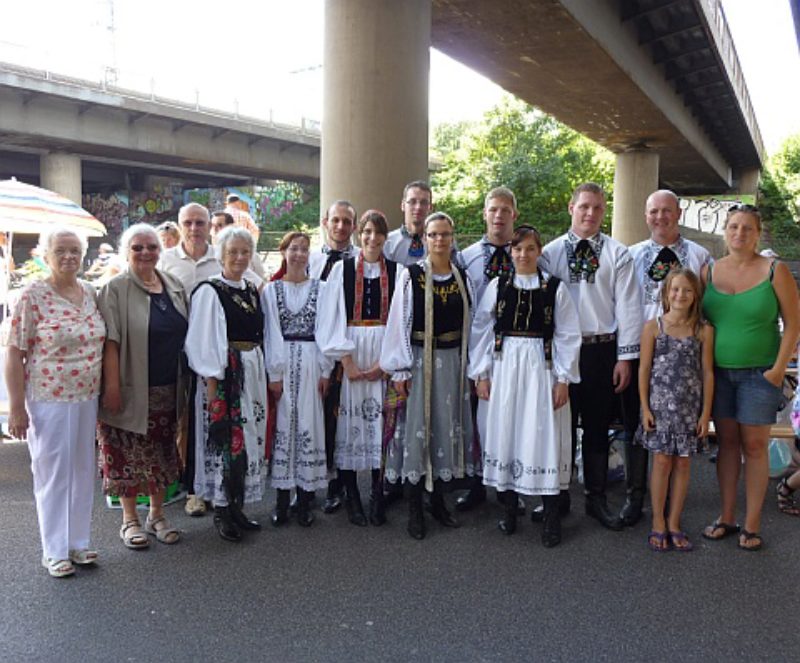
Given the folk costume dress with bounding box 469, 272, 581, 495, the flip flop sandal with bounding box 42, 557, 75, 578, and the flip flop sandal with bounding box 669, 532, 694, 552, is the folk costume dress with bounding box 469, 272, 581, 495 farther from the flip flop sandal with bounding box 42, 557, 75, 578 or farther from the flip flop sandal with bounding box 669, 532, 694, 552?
the flip flop sandal with bounding box 42, 557, 75, 578

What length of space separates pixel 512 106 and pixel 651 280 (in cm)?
2187

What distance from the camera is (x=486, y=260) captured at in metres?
4.79

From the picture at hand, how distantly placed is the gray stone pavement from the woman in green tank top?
1.51 ft

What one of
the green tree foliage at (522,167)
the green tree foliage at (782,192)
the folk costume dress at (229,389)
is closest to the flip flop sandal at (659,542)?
the folk costume dress at (229,389)

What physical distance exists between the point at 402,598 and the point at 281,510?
1275 mm

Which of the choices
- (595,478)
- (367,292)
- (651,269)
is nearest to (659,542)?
(595,478)

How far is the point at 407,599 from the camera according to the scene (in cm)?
350

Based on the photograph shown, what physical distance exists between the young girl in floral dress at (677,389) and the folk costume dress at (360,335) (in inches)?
63.7

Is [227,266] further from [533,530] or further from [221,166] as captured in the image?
[221,166]

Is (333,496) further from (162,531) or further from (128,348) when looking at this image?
(128,348)

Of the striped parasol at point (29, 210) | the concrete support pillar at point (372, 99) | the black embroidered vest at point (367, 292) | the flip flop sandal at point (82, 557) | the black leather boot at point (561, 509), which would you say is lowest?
the flip flop sandal at point (82, 557)

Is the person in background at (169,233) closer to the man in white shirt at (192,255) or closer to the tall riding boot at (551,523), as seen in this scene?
the man in white shirt at (192,255)

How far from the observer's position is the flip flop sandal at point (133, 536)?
4113 mm

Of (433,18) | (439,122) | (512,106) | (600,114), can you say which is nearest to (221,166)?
(512,106)
